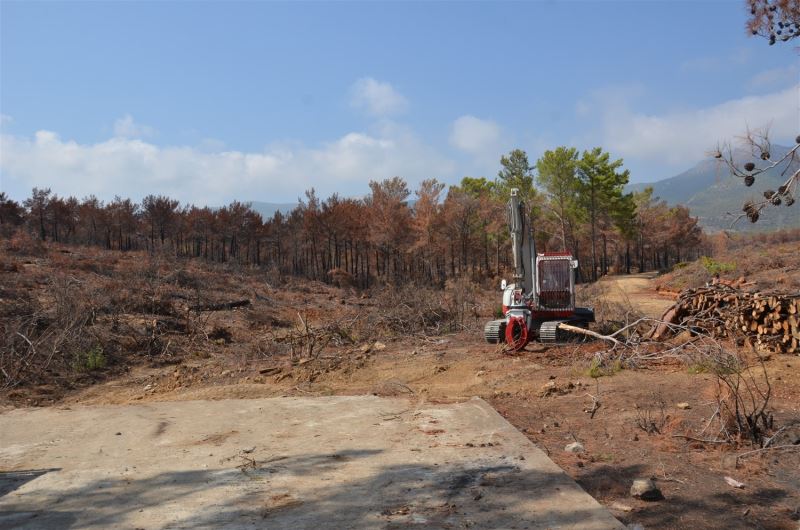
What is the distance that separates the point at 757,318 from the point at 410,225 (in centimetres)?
3658

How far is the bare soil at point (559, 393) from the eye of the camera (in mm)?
4793

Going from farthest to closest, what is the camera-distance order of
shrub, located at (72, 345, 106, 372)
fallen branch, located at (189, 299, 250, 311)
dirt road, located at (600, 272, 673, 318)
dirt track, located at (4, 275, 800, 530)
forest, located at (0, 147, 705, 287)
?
forest, located at (0, 147, 705, 287) < fallen branch, located at (189, 299, 250, 311) < dirt road, located at (600, 272, 673, 318) < shrub, located at (72, 345, 106, 372) < dirt track, located at (4, 275, 800, 530)

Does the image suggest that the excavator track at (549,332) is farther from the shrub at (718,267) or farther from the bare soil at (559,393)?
the shrub at (718,267)

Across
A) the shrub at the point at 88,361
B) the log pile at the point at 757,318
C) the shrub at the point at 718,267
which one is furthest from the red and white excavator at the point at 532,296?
the shrub at the point at 718,267

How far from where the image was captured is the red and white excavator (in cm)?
1372

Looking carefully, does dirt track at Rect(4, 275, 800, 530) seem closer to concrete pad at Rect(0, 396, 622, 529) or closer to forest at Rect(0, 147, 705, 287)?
concrete pad at Rect(0, 396, 622, 529)

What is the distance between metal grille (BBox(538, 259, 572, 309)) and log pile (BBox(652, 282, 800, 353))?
270 centimetres

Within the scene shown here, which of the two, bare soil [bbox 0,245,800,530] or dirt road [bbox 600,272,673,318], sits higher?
dirt road [bbox 600,272,673,318]

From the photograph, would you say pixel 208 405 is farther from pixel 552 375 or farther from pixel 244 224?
pixel 244 224

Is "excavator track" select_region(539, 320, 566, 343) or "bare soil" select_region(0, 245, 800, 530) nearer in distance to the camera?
"bare soil" select_region(0, 245, 800, 530)

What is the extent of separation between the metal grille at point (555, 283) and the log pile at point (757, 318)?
270 cm

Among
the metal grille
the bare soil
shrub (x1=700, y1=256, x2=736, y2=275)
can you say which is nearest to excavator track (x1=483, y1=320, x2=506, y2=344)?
the bare soil

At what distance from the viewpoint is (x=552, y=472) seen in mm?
5129

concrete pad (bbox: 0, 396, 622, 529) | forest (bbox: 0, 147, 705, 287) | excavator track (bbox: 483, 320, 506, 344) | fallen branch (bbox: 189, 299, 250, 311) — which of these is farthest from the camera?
forest (bbox: 0, 147, 705, 287)
